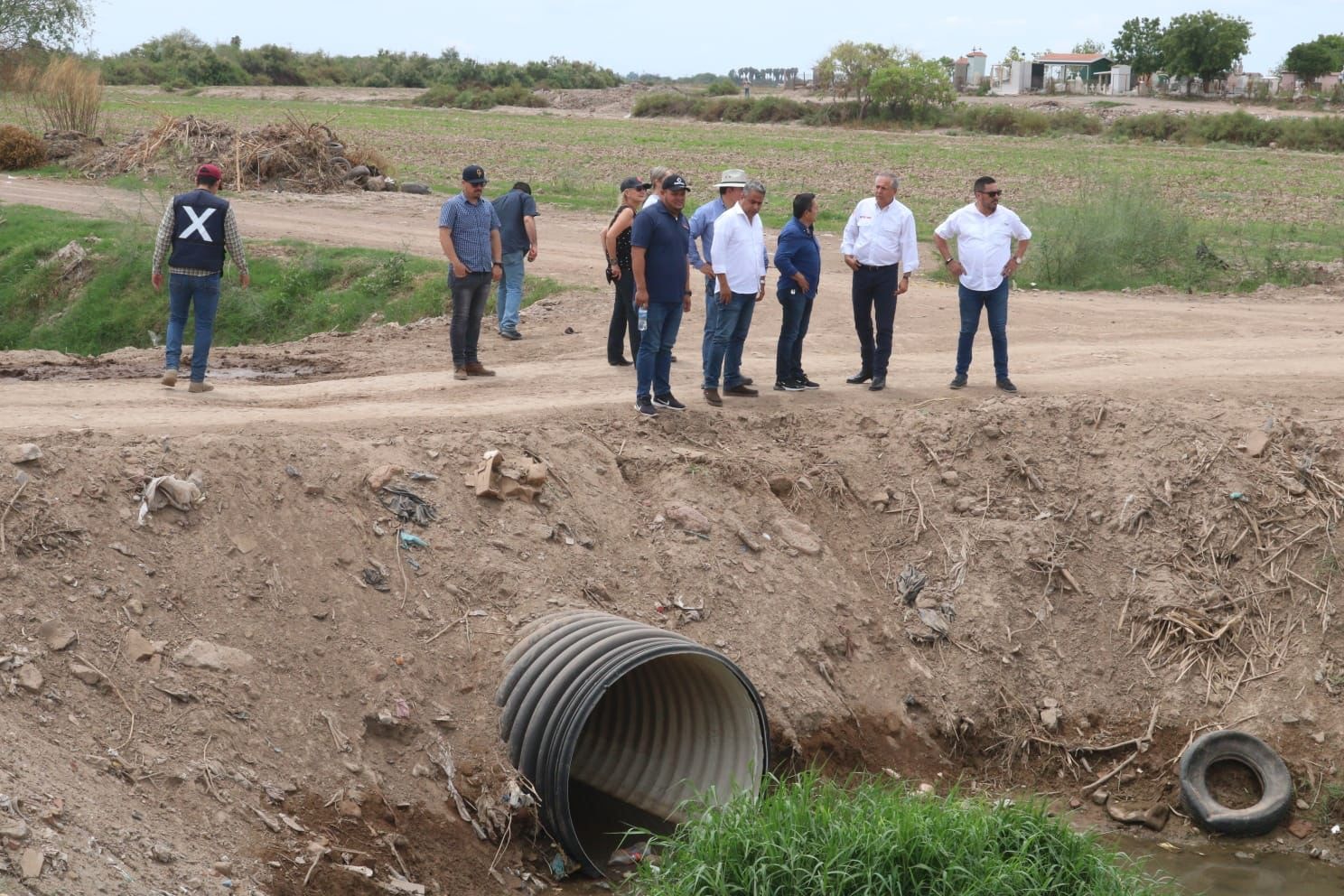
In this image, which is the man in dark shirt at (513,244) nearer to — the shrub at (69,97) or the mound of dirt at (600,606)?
the mound of dirt at (600,606)

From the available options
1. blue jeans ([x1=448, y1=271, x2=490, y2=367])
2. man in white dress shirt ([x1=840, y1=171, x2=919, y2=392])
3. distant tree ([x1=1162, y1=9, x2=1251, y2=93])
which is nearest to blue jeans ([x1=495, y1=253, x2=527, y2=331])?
blue jeans ([x1=448, y1=271, x2=490, y2=367])

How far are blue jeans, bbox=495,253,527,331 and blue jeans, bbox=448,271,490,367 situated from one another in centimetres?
211

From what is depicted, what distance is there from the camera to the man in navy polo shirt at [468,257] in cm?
1141

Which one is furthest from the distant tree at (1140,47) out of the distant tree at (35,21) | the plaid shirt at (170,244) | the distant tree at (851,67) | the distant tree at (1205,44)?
the plaid shirt at (170,244)

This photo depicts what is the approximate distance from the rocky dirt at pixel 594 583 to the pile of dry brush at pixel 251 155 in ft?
Result: 47.7

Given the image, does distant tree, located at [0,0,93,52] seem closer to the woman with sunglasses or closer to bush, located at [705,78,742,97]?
the woman with sunglasses

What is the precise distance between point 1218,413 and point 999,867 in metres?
5.93

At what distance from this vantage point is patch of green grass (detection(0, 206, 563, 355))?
17.4 meters

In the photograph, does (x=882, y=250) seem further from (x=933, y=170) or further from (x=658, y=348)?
(x=933, y=170)

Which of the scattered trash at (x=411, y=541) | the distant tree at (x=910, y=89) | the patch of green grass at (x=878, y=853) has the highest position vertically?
the distant tree at (x=910, y=89)

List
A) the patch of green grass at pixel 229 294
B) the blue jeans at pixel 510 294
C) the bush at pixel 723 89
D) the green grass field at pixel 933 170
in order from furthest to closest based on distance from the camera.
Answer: the bush at pixel 723 89 < the green grass field at pixel 933 170 < the patch of green grass at pixel 229 294 < the blue jeans at pixel 510 294

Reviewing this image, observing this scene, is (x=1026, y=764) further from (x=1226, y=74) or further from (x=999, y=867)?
(x=1226, y=74)

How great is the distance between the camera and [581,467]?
32.4 ft

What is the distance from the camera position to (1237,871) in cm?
834
